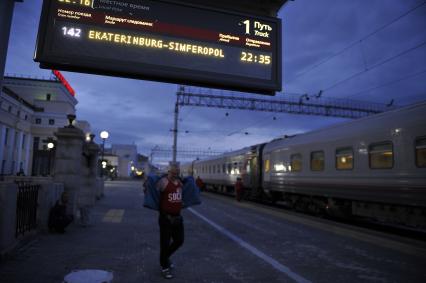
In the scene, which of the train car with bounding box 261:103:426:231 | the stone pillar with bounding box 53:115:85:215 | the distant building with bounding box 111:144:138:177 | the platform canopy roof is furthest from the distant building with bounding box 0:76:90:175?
the platform canopy roof

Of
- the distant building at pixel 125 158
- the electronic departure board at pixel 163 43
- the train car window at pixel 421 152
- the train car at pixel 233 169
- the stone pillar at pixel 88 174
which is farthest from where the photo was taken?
the distant building at pixel 125 158

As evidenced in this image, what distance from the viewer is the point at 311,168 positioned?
595 inches

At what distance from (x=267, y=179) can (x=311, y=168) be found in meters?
5.11

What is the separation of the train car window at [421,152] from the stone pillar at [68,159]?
9555 mm

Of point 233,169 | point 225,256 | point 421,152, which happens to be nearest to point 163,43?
point 225,256

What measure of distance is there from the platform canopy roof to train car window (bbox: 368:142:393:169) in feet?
19.4

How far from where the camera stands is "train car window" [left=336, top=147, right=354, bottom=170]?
12523 millimetres

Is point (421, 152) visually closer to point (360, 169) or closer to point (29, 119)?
point (360, 169)

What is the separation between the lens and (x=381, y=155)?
36.6ft

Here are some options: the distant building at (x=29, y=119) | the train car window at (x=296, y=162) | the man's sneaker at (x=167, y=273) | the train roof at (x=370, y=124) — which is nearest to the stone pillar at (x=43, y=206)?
the man's sneaker at (x=167, y=273)

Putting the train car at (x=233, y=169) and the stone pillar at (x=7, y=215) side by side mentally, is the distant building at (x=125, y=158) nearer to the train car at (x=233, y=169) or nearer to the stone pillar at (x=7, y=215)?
the train car at (x=233, y=169)

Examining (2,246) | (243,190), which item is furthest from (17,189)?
(243,190)

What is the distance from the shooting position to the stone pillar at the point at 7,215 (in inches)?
256

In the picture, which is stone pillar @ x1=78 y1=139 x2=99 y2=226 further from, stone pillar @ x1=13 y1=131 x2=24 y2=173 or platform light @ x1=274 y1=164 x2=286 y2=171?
stone pillar @ x1=13 y1=131 x2=24 y2=173
